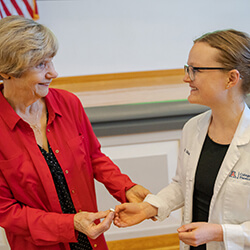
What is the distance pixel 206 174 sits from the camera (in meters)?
1.41

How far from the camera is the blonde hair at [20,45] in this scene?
4.06 ft

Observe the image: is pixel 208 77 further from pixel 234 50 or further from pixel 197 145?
pixel 197 145

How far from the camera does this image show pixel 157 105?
2.22 m

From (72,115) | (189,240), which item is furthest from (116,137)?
(189,240)

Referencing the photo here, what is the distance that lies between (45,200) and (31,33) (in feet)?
2.15

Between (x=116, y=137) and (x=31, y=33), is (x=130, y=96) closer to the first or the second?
(x=116, y=137)

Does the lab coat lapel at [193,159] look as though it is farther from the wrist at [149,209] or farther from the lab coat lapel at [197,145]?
the wrist at [149,209]

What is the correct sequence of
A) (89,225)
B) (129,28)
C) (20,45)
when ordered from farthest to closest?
(129,28), (89,225), (20,45)

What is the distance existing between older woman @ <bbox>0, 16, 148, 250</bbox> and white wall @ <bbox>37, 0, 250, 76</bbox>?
174 centimetres

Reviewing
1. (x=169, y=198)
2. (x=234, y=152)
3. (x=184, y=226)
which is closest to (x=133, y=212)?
(x=169, y=198)

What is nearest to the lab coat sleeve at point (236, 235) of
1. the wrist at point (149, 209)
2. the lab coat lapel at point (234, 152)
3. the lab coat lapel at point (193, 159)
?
the lab coat lapel at point (234, 152)

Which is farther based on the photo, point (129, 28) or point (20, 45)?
point (129, 28)

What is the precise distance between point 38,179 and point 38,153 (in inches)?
4.0

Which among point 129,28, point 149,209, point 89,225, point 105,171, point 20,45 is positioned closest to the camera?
point 20,45
